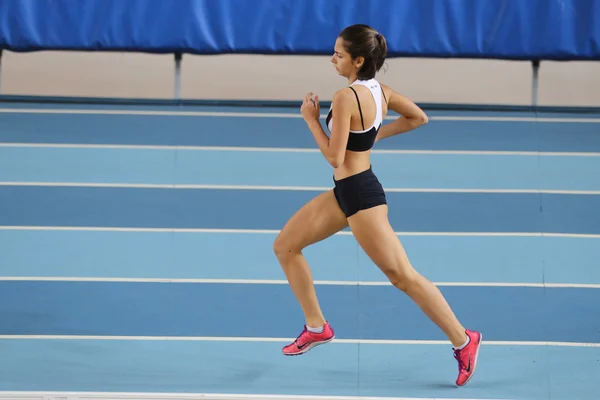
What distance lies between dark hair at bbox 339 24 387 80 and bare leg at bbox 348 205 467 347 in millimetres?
589

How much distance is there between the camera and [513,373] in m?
4.70

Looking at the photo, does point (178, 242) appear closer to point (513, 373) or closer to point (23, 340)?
point (23, 340)

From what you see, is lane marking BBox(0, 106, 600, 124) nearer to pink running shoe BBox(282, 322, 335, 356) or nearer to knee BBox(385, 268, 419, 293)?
pink running shoe BBox(282, 322, 335, 356)

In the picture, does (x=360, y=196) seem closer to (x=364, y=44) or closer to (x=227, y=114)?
(x=364, y=44)

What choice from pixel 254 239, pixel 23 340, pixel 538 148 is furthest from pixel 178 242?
pixel 538 148

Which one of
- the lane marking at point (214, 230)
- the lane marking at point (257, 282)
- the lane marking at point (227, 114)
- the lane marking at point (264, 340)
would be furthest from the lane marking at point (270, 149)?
the lane marking at point (264, 340)

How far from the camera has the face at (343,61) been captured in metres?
4.20

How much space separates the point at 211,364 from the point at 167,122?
420 cm

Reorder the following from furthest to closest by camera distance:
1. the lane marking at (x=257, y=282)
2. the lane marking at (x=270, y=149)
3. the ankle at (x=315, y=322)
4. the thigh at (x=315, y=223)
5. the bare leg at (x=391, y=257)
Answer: the lane marking at (x=270, y=149) → the lane marking at (x=257, y=282) → the ankle at (x=315, y=322) → the thigh at (x=315, y=223) → the bare leg at (x=391, y=257)

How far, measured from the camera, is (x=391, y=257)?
4.26m

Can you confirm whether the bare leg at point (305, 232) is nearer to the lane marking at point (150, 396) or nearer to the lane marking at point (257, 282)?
the lane marking at point (150, 396)

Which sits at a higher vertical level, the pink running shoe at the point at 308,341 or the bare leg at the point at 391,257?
the bare leg at the point at 391,257

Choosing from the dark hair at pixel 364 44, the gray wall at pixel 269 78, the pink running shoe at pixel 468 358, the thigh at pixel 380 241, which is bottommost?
the gray wall at pixel 269 78

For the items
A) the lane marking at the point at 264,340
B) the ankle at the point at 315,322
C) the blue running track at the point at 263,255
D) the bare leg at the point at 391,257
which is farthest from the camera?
the lane marking at the point at 264,340
